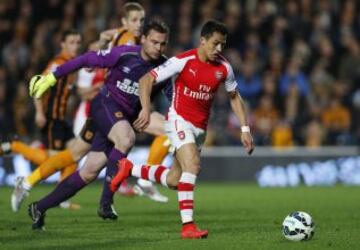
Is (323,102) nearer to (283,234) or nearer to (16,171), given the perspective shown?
(16,171)

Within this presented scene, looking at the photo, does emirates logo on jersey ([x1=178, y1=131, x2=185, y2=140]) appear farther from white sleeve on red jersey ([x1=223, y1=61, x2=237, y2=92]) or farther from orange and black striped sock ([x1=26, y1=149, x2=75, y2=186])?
orange and black striped sock ([x1=26, y1=149, x2=75, y2=186])

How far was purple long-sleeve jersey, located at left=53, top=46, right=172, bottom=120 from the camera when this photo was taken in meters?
9.94

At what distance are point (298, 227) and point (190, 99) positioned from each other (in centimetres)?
164

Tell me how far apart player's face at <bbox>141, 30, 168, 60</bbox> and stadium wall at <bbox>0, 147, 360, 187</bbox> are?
329 inches

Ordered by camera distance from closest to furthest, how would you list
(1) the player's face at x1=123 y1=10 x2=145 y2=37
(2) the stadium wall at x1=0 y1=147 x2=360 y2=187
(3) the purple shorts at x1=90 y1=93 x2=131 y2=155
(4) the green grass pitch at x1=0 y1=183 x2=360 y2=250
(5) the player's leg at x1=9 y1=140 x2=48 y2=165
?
1. (4) the green grass pitch at x1=0 y1=183 x2=360 y2=250
2. (3) the purple shorts at x1=90 y1=93 x2=131 y2=155
3. (1) the player's face at x1=123 y1=10 x2=145 y2=37
4. (5) the player's leg at x1=9 y1=140 x2=48 y2=165
5. (2) the stadium wall at x1=0 y1=147 x2=360 y2=187

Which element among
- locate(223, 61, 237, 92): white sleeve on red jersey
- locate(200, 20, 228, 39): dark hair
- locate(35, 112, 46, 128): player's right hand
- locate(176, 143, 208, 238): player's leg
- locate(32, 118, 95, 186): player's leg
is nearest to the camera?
locate(176, 143, 208, 238): player's leg

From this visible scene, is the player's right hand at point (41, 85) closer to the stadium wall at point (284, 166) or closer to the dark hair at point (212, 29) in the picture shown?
the dark hair at point (212, 29)

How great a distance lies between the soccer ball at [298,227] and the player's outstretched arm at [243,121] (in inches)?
37.1

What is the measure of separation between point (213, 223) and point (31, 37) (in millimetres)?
11028

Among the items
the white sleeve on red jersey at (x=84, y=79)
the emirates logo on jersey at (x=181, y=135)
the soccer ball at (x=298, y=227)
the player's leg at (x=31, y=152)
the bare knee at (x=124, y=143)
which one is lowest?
the soccer ball at (x=298, y=227)

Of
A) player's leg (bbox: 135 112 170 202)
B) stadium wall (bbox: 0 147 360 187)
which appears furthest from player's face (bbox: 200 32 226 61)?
stadium wall (bbox: 0 147 360 187)

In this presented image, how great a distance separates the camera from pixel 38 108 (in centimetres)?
1298

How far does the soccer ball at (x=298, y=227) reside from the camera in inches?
331

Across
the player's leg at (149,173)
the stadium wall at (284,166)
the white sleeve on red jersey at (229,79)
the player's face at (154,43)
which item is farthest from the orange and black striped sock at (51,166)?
the stadium wall at (284,166)
